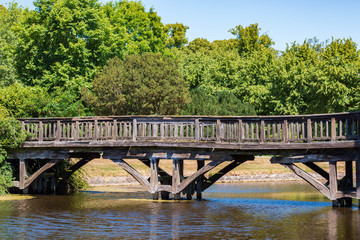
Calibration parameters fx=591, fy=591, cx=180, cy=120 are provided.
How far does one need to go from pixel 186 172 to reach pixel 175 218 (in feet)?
74.2

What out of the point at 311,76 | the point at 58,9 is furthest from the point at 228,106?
the point at 58,9

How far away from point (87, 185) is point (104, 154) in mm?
7500

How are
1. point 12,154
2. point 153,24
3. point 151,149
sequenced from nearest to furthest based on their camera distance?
1. point 151,149
2. point 12,154
3. point 153,24

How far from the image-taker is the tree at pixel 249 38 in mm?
87375

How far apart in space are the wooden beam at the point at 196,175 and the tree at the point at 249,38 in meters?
60.9

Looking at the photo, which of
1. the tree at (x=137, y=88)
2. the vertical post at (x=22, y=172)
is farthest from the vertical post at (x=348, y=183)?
the tree at (x=137, y=88)

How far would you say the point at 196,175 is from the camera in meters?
27.0

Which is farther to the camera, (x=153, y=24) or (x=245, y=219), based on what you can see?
(x=153, y=24)

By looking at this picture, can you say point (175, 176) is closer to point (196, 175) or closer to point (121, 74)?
point (196, 175)

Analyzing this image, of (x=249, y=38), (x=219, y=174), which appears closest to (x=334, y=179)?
(x=219, y=174)

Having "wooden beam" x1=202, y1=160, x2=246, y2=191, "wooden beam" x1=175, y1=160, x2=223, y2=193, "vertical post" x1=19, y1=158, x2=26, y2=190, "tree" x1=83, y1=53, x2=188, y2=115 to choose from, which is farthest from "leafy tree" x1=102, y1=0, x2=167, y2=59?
"wooden beam" x1=175, y1=160, x2=223, y2=193

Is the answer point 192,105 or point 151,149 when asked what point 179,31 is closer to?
point 192,105

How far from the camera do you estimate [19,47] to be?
4775cm

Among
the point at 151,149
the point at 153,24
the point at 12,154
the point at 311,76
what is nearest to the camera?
the point at 151,149
